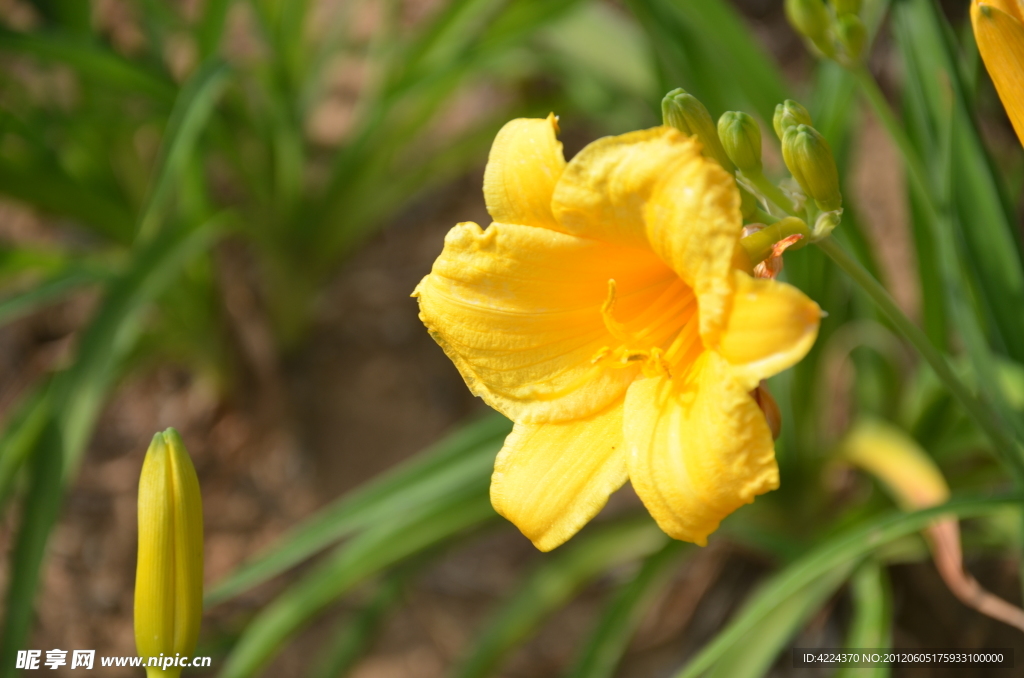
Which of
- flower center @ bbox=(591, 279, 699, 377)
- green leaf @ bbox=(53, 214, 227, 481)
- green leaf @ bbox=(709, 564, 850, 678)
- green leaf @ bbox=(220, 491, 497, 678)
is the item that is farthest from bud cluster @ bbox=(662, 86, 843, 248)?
green leaf @ bbox=(53, 214, 227, 481)

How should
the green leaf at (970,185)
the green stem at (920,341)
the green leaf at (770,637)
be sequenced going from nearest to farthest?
the green stem at (920,341) → the green leaf at (970,185) → the green leaf at (770,637)

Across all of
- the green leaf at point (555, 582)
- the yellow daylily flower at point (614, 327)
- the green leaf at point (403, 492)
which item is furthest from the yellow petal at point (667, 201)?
the green leaf at point (555, 582)

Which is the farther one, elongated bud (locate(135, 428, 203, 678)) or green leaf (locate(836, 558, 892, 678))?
green leaf (locate(836, 558, 892, 678))

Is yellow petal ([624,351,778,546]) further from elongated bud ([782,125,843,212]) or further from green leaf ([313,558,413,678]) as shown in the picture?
green leaf ([313,558,413,678])

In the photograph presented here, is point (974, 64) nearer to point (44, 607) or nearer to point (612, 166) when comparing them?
point (612, 166)

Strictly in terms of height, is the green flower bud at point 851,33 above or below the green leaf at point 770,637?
above

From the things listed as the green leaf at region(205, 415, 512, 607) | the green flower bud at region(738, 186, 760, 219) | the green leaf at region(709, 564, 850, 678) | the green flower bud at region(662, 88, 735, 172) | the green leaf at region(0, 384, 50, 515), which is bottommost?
the green leaf at region(709, 564, 850, 678)

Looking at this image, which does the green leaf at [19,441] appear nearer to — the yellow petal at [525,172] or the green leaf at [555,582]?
the green leaf at [555,582]
